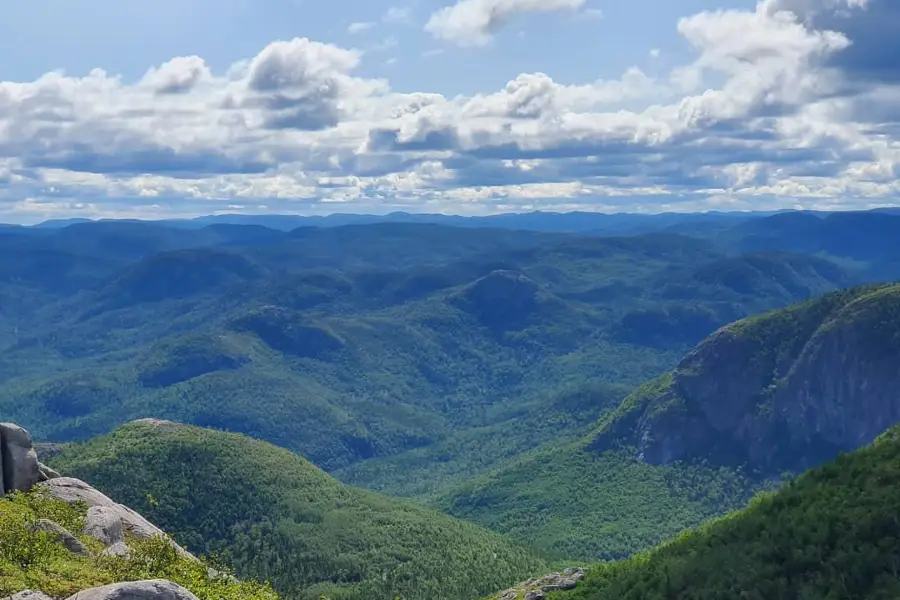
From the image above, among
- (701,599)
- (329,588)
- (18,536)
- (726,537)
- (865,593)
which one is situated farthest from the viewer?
(329,588)

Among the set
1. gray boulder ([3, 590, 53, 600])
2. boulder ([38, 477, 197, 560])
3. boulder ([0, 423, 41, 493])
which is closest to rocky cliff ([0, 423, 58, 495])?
boulder ([0, 423, 41, 493])

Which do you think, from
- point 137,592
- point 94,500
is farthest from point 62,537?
point 137,592

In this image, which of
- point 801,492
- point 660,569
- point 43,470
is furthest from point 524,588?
point 43,470

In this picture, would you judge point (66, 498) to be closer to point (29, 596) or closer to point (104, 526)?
point (104, 526)

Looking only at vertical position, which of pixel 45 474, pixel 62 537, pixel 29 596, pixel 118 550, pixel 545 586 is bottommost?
pixel 545 586

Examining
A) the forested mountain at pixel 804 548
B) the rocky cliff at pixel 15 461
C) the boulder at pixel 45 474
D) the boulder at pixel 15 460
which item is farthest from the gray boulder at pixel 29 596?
the forested mountain at pixel 804 548

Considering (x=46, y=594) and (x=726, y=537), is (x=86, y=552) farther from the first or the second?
(x=726, y=537)
